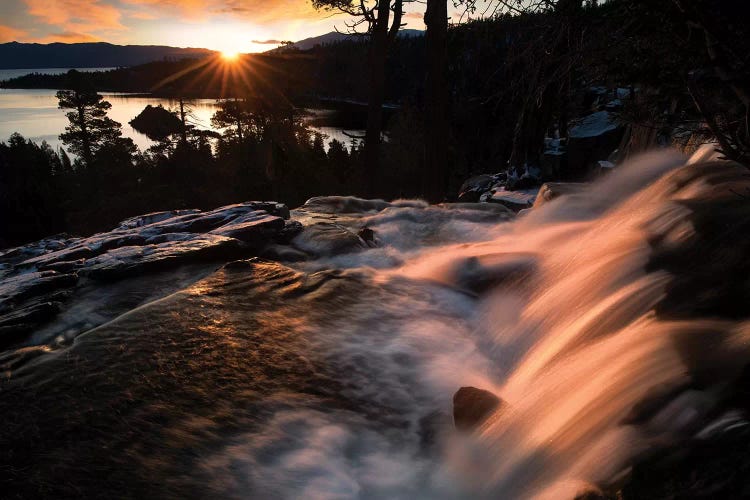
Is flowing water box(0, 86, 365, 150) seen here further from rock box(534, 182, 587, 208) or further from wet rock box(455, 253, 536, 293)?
wet rock box(455, 253, 536, 293)

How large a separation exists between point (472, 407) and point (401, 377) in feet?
3.24

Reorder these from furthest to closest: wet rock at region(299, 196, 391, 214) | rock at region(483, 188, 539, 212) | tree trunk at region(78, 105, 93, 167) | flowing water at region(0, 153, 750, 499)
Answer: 1. tree trunk at region(78, 105, 93, 167)
2. wet rock at region(299, 196, 391, 214)
3. rock at region(483, 188, 539, 212)
4. flowing water at region(0, 153, 750, 499)

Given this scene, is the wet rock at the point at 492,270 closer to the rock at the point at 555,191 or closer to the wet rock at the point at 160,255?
the rock at the point at 555,191

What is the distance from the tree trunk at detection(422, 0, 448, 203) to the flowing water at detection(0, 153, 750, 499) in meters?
6.32

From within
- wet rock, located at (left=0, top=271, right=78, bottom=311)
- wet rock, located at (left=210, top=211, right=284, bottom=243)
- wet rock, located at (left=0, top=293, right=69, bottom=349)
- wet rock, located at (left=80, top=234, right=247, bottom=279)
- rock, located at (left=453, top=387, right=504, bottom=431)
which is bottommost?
rock, located at (left=453, top=387, right=504, bottom=431)

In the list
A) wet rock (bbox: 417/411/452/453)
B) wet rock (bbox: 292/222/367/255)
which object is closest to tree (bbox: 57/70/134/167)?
wet rock (bbox: 292/222/367/255)

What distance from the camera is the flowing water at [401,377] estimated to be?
2908 millimetres

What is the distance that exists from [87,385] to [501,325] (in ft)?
13.6

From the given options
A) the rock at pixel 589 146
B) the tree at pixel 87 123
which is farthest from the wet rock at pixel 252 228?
the tree at pixel 87 123

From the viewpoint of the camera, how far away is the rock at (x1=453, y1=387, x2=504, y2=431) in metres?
3.68

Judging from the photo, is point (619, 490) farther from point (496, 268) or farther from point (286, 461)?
point (496, 268)

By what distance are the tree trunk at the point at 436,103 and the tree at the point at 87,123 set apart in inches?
1701

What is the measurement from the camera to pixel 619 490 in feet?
7.22

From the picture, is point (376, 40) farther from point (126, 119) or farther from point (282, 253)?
point (126, 119)
